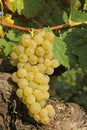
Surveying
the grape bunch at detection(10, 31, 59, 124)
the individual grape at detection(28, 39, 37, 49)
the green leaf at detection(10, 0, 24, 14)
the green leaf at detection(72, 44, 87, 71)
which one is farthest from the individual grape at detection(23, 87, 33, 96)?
the green leaf at detection(10, 0, 24, 14)

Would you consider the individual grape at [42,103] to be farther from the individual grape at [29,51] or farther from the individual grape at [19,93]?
the individual grape at [29,51]

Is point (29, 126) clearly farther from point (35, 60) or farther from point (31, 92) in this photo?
point (35, 60)

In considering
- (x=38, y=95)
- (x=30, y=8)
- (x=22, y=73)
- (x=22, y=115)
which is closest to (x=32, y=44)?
(x=22, y=73)

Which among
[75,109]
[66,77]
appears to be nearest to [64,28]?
[75,109]

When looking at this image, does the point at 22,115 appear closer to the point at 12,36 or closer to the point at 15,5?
the point at 12,36

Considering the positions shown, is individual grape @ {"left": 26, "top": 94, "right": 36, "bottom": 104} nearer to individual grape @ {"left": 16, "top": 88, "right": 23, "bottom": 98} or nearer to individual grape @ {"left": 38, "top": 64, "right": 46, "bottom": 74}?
individual grape @ {"left": 16, "top": 88, "right": 23, "bottom": 98}

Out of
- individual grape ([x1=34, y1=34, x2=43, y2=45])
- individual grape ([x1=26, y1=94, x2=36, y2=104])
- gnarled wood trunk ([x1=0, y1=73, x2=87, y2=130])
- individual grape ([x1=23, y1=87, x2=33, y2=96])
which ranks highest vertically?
individual grape ([x1=34, y1=34, x2=43, y2=45])

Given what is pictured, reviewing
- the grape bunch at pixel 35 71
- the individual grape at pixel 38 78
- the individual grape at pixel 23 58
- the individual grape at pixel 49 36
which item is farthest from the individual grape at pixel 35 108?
the individual grape at pixel 49 36
